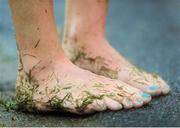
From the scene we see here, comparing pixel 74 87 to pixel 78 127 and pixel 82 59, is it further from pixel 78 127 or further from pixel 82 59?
pixel 82 59

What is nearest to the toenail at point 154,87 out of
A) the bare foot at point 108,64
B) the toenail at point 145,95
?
the bare foot at point 108,64

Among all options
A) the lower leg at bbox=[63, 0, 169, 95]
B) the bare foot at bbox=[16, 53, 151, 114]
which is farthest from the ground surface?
the lower leg at bbox=[63, 0, 169, 95]

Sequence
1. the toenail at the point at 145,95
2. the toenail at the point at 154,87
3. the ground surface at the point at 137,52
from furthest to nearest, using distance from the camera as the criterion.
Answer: the toenail at the point at 154,87, the toenail at the point at 145,95, the ground surface at the point at 137,52

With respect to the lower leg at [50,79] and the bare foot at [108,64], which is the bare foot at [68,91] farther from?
the bare foot at [108,64]

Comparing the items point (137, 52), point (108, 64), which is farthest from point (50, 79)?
point (137, 52)

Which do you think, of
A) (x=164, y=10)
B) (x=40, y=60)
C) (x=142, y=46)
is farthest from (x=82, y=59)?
(x=164, y=10)

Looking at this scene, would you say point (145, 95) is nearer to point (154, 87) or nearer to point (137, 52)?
point (154, 87)
